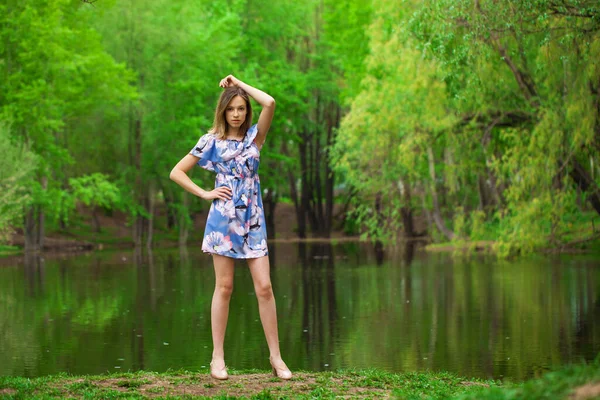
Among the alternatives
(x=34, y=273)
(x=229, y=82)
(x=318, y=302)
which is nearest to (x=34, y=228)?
(x=34, y=273)

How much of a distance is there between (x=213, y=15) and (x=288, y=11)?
380cm

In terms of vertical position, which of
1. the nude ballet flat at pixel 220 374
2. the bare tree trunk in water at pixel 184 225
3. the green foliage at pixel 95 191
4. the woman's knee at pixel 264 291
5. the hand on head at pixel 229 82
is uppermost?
the green foliage at pixel 95 191

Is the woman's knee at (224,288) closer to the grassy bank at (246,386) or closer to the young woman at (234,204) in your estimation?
the young woman at (234,204)

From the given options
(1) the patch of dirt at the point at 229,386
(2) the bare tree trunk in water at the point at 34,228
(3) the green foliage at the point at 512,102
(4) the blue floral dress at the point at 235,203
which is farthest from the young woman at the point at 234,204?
(2) the bare tree trunk in water at the point at 34,228

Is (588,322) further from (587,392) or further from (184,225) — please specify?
(184,225)

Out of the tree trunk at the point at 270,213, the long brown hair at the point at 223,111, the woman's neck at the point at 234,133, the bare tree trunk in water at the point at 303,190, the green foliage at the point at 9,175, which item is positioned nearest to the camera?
the long brown hair at the point at 223,111

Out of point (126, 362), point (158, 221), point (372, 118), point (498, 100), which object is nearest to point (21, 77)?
point (372, 118)

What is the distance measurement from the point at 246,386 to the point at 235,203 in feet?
4.27

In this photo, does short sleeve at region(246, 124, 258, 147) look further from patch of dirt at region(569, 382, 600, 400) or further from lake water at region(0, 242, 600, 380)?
lake water at region(0, 242, 600, 380)

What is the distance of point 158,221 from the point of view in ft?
182

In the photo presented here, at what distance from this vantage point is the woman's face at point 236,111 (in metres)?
7.55

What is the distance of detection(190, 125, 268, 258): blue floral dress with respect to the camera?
7.42 meters

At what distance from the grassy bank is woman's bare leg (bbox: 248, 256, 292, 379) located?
0.39 ft

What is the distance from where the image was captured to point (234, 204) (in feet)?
24.6
